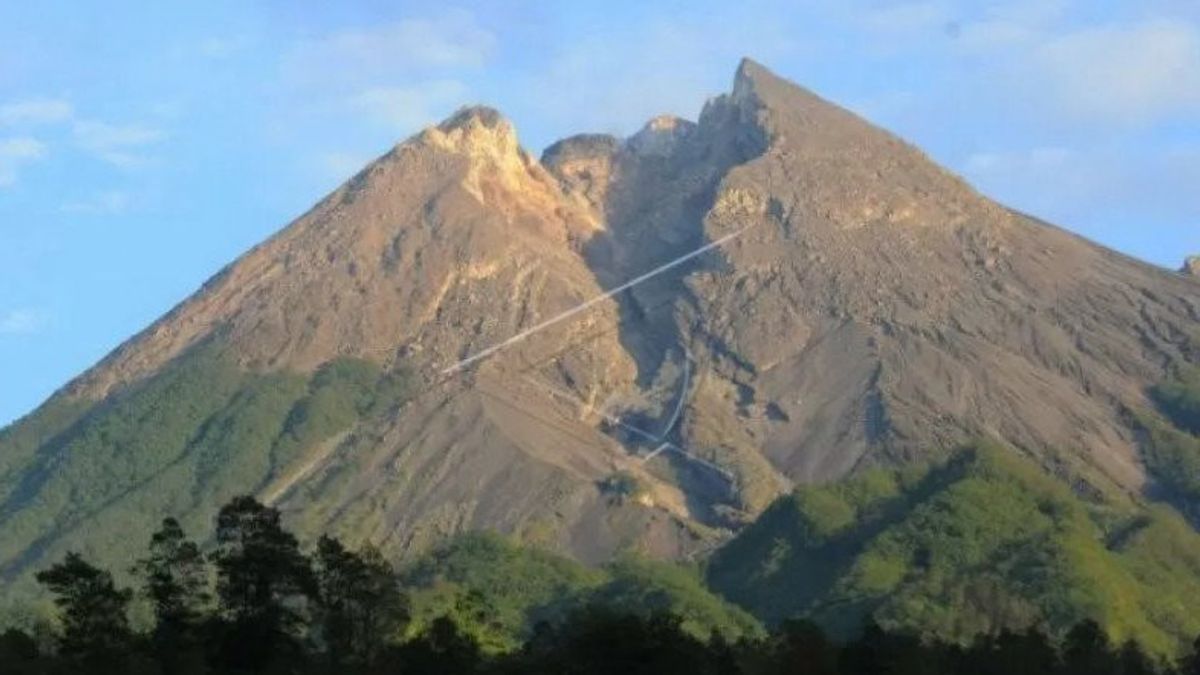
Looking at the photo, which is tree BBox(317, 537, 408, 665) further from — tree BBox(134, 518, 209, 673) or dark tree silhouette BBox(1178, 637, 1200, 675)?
dark tree silhouette BBox(1178, 637, 1200, 675)

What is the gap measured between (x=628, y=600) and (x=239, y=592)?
11627 centimetres

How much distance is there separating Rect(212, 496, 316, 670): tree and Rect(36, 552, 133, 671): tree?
337cm

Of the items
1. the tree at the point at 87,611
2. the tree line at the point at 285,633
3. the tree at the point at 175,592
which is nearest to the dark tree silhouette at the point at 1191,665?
the tree line at the point at 285,633

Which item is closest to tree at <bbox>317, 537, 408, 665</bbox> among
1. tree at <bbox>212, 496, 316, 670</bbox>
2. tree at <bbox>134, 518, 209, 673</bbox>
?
tree at <bbox>212, 496, 316, 670</bbox>

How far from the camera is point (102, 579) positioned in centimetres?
8031

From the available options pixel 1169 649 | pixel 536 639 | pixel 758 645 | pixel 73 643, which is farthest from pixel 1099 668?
pixel 1169 649

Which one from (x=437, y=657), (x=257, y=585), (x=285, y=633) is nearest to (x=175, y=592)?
(x=257, y=585)

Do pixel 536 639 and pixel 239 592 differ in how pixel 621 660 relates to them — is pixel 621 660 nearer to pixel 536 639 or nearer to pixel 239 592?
pixel 239 592

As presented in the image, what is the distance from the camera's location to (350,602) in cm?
8619

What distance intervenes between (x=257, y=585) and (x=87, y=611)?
607cm

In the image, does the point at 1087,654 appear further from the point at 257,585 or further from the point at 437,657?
the point at 257,585

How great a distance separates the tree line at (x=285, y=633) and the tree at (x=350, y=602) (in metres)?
0.07

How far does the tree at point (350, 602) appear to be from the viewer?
84.3 meters

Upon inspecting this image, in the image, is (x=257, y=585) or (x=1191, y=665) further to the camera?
(x=1191, y=665)
